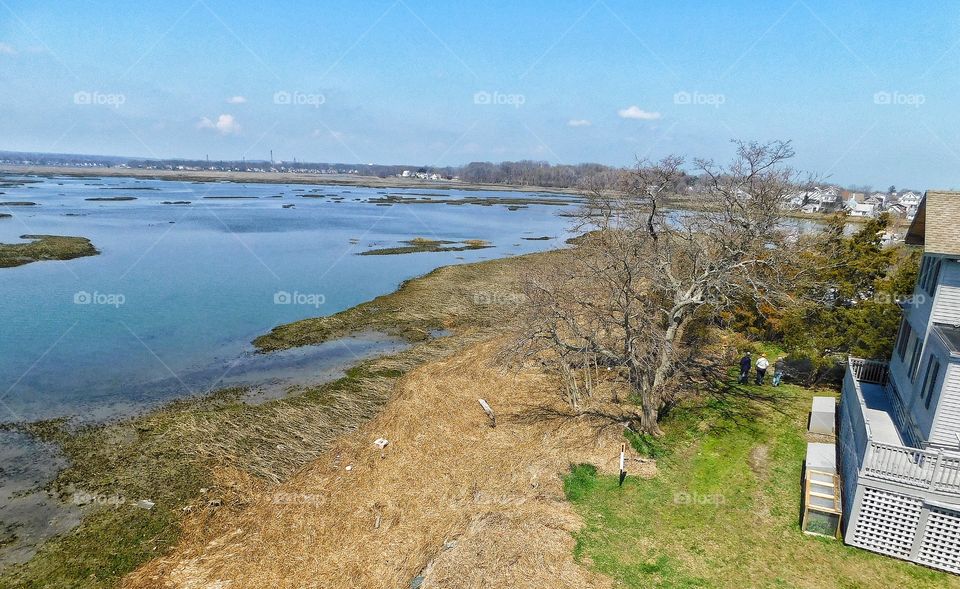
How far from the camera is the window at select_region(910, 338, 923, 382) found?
46.9 ft

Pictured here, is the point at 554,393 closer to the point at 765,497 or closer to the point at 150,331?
the point at 765,497

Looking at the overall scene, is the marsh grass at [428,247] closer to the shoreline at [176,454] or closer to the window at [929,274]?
the shoreline at [176,454]

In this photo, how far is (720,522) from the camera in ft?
42.3

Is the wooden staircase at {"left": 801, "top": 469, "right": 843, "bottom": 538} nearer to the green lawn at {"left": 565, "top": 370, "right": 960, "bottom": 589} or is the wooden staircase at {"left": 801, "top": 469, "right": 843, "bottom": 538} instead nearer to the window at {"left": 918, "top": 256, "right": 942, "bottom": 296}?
the green lawn at {"left": 565, "top": 370, "right": 960, "bottom": 589}

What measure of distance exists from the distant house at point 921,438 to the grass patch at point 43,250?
5839 cm

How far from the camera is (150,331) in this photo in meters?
29.9

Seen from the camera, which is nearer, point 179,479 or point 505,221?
point 179,479

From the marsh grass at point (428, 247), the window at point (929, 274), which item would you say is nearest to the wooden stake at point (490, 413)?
the window at point (929, 274)

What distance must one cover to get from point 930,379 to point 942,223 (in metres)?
4.14

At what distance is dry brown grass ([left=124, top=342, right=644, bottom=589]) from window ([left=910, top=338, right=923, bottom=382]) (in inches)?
336

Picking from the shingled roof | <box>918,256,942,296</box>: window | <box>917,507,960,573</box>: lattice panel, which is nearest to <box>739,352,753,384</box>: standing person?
<box>918,256,942,296</box>: window

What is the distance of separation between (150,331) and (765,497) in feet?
105

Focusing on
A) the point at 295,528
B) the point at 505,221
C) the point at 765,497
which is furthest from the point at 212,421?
the point at 505,221

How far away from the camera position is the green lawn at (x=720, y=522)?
11039 mm
